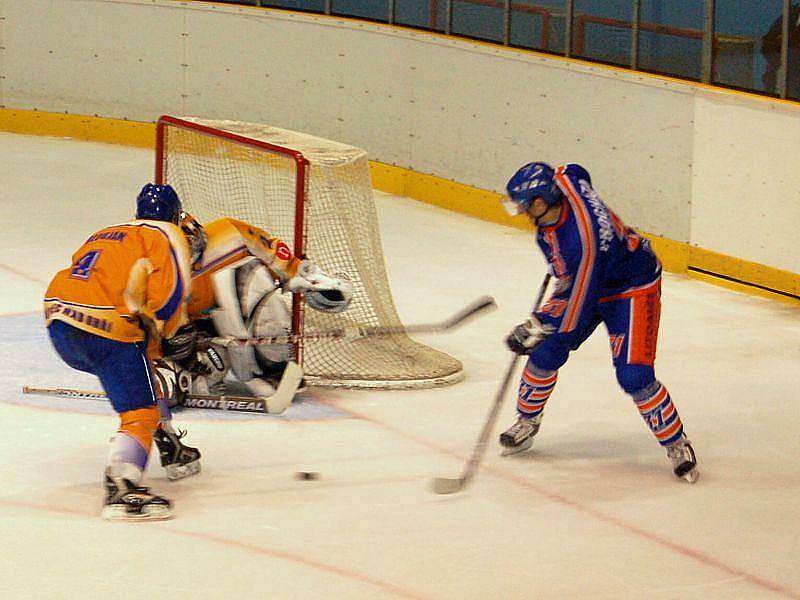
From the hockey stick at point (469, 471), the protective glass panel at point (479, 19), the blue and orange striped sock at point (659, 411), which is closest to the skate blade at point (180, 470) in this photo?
the hockey stick at point (469, 471)

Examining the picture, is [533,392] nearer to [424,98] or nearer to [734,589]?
[734,589]

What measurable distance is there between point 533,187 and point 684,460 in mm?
1079

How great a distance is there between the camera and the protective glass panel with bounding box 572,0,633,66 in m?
8.59

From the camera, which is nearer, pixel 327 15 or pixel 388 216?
pixel 388 216

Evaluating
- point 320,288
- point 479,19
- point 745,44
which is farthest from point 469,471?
point 479,19

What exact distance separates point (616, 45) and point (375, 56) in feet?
6.96

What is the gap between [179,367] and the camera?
18.8ft

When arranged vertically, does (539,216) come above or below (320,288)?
above

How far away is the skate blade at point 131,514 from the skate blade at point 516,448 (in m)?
1.34

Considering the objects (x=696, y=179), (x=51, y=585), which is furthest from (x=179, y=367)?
(x=696, y=179)

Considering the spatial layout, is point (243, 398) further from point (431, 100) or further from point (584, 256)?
point (431, 100)

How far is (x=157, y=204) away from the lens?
4.84 m

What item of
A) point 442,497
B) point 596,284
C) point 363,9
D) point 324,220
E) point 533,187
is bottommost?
point 442,497

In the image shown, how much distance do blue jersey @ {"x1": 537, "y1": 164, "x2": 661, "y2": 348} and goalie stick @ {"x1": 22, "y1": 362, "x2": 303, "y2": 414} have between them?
3.55 feet
